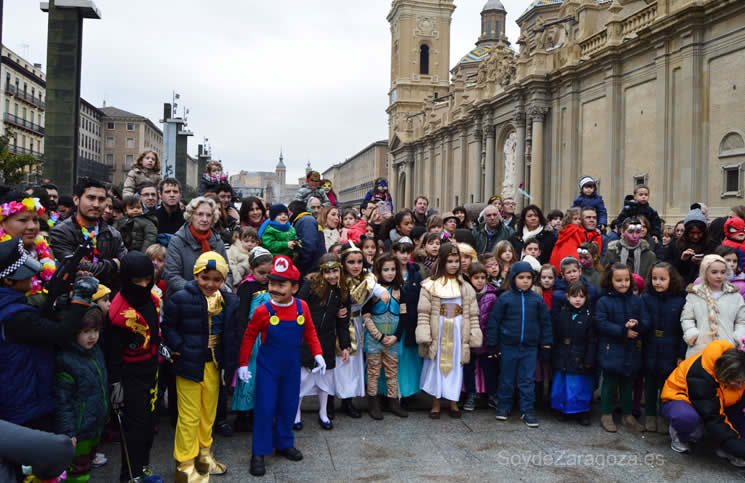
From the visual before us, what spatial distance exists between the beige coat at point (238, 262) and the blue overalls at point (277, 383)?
1.71 metres

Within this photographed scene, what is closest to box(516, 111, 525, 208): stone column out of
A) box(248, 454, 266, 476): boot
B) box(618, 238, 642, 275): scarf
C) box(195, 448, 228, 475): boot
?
box(618, 238, 642, 275): scarf

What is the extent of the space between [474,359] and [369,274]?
1674mm

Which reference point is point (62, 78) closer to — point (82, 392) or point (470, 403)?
point (82, 392)

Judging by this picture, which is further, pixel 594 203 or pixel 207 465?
pixel 594 203

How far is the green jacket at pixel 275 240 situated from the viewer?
6.59 m

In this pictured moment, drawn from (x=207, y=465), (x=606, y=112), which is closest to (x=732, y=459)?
(x=207, y=465)

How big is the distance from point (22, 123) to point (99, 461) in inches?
2342

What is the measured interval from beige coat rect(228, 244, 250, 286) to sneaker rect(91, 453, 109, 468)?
231cm

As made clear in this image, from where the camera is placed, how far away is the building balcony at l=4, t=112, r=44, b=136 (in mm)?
51062

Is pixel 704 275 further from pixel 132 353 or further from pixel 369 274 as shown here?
pixel 132 353

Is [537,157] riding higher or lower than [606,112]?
lower

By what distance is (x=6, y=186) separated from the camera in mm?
4059

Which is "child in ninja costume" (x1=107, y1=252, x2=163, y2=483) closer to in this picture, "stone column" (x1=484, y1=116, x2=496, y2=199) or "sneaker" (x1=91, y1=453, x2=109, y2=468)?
"sneaker" (x1=91, y1=453, x2=109, y2=468)

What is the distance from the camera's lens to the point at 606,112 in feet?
78.6
